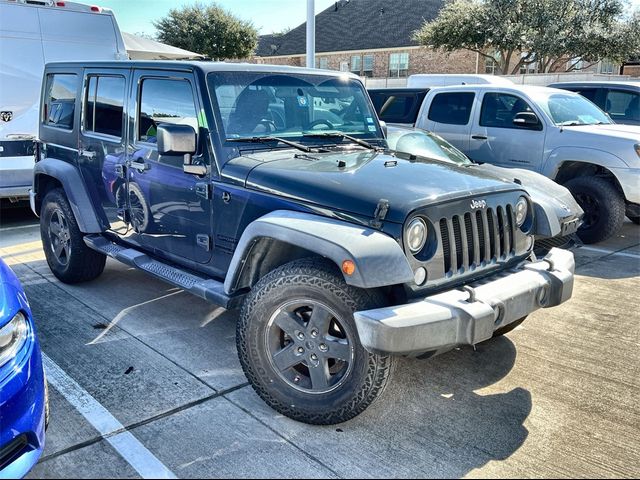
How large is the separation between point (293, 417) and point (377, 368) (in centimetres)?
59

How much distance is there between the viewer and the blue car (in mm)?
2373

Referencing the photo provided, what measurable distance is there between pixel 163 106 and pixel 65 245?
6.35 feet

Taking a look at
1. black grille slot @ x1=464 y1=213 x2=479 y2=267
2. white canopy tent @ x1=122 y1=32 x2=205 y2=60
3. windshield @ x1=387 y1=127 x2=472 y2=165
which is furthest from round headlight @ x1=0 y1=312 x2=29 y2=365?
white canopy tent @ x1=122 y1=32 x2=205 y2=60

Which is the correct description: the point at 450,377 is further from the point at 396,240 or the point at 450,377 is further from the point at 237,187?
the point at 237,187

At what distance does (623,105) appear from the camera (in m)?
9.46

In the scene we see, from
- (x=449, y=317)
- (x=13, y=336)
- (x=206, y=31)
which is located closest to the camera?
(x=13, y=336)

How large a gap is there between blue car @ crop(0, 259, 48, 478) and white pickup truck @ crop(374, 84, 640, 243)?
664cm

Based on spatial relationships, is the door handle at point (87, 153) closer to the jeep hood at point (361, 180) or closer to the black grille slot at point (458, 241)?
the jeep hood at point (361, 180)

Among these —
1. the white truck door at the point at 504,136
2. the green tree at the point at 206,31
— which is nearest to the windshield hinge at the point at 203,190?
the white truck door at the point at 504,136

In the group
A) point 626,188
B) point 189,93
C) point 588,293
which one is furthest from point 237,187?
point 626,188

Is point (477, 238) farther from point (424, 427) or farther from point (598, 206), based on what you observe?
point (598, 206)

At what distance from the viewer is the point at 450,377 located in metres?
3.72

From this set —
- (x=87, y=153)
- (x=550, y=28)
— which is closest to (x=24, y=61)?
(x=87, y=153)

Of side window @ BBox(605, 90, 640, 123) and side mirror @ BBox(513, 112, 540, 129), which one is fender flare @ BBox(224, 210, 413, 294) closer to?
side mirror @ BBox(513, 112, 540, 129)
